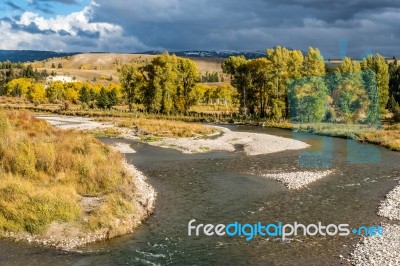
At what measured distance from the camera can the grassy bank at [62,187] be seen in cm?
2302

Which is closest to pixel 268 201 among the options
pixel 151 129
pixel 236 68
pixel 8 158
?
pixel 8 158

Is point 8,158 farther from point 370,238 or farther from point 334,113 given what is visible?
point 334,113

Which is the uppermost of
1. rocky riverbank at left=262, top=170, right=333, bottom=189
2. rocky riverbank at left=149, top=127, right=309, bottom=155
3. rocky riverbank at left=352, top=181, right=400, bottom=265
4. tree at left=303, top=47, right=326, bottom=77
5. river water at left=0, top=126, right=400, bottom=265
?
tree at left=303, top=47, right=326, bottom=77

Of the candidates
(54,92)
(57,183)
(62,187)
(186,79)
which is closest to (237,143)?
(57,183)

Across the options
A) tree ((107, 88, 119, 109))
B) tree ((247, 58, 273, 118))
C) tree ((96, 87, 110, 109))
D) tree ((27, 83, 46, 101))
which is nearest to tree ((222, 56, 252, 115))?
tree ((247, 58, 273, 118))

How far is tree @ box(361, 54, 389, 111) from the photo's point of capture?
96375 mm

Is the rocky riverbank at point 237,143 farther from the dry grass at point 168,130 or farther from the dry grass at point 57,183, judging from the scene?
the dry grass at point 57,183

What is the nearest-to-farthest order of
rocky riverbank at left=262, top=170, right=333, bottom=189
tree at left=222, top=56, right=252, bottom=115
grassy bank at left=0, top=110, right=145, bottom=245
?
grassy bank at left=0, top=110, right=145, bottom=245, rocky riverbank at left=262, top=170, right=333, bottom=189, tree at left=222, top=56, right=252, bottom=115

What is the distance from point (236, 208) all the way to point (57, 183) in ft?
40.3

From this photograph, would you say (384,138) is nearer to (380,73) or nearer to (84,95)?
(380,73)

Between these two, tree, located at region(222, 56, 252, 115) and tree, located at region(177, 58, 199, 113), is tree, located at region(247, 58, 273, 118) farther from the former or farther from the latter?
tree, located at region(177, 58, 199, 113)

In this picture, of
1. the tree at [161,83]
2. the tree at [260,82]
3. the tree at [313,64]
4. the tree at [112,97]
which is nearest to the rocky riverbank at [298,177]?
the tree at [313,64]

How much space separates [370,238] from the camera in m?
22.6

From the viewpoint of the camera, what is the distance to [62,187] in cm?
2678
